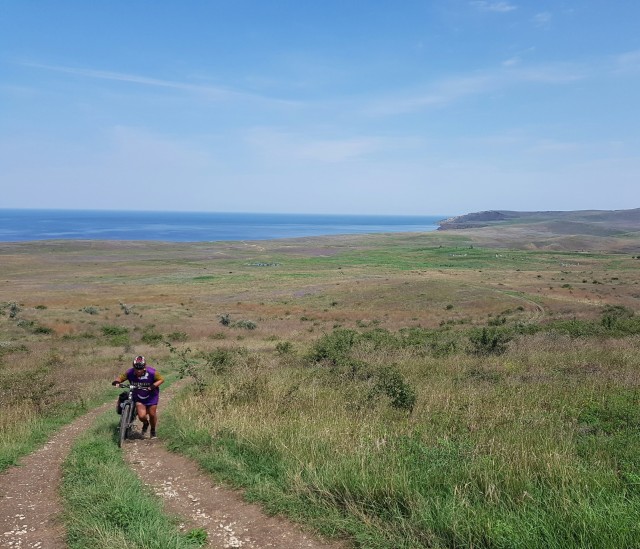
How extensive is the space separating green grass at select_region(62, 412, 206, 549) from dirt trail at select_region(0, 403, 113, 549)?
16 centimetres

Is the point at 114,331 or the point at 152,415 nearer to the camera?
the point at 152,415

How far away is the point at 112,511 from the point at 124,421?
13.7ft

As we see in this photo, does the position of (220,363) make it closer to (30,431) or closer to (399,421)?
(30,431)

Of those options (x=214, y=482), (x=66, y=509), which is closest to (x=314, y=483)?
(x=214, y=482)

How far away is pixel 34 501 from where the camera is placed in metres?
6.68

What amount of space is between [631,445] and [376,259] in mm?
112795

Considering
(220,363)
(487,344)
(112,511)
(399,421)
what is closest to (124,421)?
(112,511)

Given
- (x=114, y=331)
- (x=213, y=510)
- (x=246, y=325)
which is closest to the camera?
(x=213, y=510)

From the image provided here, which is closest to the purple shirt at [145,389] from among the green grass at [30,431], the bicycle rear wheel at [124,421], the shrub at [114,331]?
the bicycle rear wheel at [124,421]

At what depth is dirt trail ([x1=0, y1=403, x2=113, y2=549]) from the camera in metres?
5.54

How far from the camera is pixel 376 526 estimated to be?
524cm

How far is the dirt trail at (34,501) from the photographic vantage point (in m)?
5.54

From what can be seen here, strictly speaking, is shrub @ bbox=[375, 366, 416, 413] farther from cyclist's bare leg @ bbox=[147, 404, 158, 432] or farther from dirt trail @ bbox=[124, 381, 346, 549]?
cyclist's bare leg @ bbox=[147, 404, 158, 432]

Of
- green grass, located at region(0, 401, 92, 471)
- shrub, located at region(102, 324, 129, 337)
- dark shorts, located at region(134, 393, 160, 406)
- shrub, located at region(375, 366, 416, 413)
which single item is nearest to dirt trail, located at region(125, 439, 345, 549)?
dark shorts, located at region(134, 393, 160, 406)
